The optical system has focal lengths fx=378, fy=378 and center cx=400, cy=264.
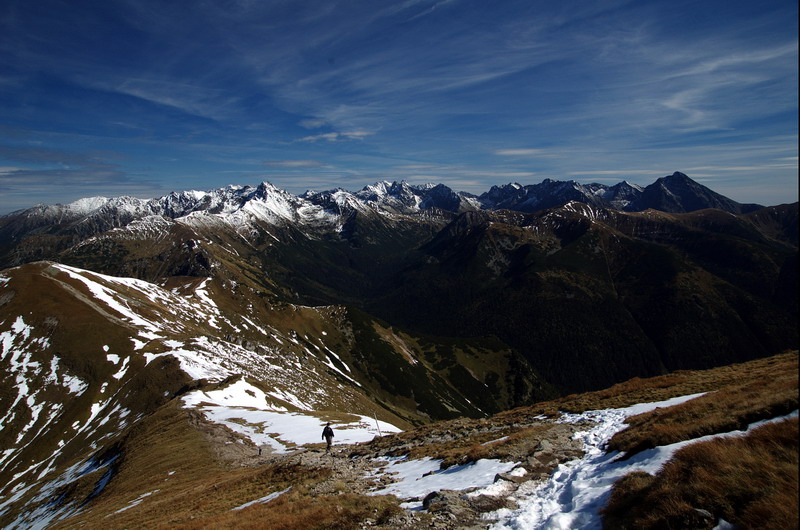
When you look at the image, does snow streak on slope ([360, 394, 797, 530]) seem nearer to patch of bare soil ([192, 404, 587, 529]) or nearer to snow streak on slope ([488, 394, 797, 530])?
snow streak on slope ([488, 394, 797, 530])

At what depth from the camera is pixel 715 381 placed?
3078 centimetres

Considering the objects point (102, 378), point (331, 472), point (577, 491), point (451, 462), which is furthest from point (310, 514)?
point (102, 378)

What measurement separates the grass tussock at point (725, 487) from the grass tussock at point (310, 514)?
945cm

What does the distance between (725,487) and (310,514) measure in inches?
615

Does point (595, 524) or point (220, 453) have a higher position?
point (595, 524)

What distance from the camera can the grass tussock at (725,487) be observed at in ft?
27.6

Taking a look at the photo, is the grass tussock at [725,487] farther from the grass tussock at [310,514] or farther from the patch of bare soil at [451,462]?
the grass tussock at [310,514]

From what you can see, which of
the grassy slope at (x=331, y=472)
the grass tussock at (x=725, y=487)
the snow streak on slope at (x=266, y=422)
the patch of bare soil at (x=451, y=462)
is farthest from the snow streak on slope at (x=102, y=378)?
the grass tussock at (x=725, y=487)

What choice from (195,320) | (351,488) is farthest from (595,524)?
(195,320)

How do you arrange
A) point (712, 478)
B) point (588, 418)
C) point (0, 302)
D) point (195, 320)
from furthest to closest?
point (195, 320) < point (0, 302) < point (588, 418) < point (712, 478)

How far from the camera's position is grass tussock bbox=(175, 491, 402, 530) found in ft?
52.3

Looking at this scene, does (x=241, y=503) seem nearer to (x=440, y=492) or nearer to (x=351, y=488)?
(x=351, y=488)

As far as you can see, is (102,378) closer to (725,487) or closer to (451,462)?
(451,462)

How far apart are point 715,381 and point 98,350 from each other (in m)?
155
